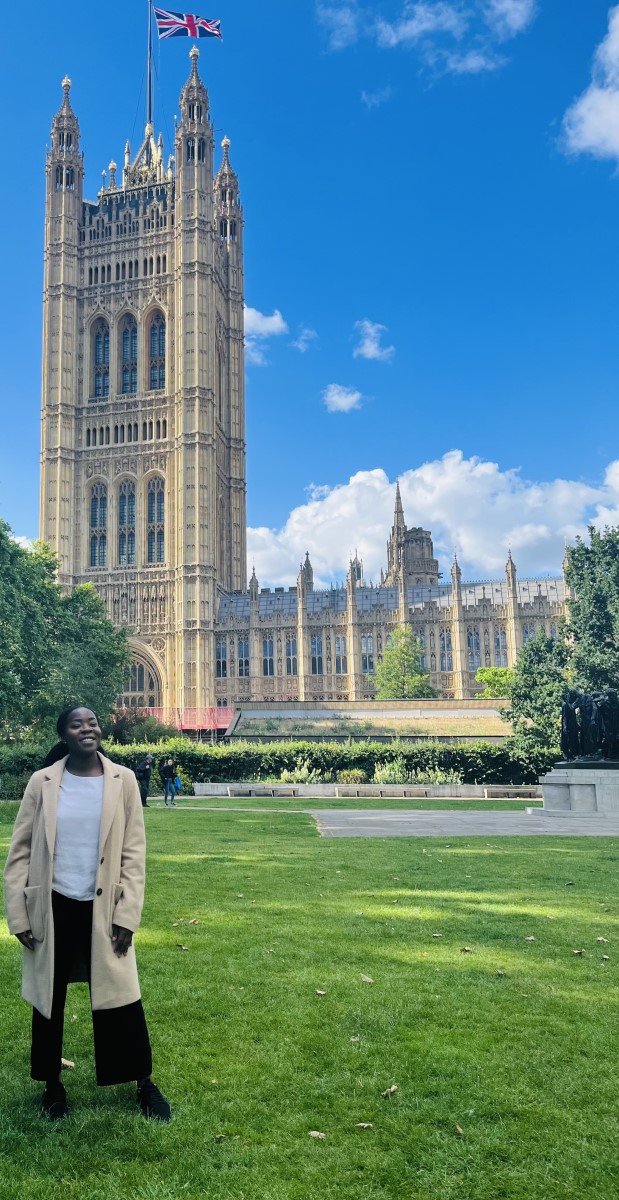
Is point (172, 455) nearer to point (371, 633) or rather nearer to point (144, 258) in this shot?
point (144, 258)

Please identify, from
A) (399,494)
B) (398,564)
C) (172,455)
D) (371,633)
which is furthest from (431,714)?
(399,494)

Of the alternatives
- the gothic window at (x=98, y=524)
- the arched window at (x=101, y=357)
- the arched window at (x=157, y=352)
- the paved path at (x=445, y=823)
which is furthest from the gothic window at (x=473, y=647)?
the paved path at (x=445, y=823)

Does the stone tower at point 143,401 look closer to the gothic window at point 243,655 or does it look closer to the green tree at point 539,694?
the gothic window at point 243,655

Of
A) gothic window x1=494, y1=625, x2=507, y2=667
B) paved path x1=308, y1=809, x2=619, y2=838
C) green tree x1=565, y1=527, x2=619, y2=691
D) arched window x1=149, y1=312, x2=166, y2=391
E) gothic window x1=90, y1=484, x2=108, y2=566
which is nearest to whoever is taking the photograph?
paved path x1=308, y1=809, x2=619, y2=838

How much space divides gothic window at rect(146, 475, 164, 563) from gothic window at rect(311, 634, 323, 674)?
13.9 m

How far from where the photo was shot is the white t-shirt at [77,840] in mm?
4004

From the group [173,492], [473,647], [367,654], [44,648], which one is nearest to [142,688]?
[173,492]

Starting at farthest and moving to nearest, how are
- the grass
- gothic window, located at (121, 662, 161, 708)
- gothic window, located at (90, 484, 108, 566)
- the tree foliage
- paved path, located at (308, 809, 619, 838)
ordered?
1. gothic window, located at (90, 484, 108, 566)
2. gothic window, located at (121, 662, 161, 708)
3. the tree foliage
4. paved path, located at (308, 809, 619, 838)
5. the grass

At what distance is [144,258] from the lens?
2763 inches

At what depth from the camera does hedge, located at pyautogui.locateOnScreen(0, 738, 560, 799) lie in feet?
91.7

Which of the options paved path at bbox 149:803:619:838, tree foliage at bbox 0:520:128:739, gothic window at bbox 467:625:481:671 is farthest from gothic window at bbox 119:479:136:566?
paved path at bbox 149:803:619:838

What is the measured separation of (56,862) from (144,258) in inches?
2902

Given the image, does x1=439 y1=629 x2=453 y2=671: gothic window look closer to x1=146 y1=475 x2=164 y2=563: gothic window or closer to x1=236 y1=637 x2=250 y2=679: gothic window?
x1=236 y1=637 x2=250 y2=679: gothic window

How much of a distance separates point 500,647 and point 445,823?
51.7m
